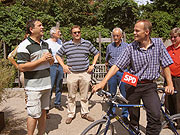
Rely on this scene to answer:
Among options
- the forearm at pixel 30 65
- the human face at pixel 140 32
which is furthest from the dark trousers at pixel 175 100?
the forearm at pixel 30 65

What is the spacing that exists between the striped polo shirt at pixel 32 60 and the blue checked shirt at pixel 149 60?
46.2 inches

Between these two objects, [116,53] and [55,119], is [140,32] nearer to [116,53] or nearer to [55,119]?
[116,53]

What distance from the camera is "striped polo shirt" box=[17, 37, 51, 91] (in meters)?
2.65

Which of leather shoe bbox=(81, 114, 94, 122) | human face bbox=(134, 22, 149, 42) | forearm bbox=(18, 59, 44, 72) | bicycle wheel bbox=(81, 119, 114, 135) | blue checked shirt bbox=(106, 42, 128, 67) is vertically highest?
human face bbox=(134, 22, 149, 42)

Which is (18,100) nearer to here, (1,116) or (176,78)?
(1,116)

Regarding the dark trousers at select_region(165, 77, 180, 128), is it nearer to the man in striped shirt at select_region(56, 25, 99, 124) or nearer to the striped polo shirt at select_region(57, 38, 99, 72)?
the man in striped shirt at select_region(56, 25, 99, 124)

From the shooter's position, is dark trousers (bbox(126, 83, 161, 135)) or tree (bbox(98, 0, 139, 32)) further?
tree (bbox(98, 0, 139, 32))

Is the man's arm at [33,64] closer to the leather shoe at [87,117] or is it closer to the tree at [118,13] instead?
the leather shoe at [87,117]

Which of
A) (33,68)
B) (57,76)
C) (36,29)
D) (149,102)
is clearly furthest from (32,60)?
(57,76)

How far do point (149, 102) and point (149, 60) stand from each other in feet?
1.98

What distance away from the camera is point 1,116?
11.8 feet

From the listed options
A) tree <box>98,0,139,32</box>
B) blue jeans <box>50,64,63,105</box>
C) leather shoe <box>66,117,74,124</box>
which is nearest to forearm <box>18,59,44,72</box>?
leather shoe <box>66,117,74,124</box>

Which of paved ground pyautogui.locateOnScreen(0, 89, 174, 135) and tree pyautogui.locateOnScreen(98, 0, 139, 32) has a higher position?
tree pyautogui.locateOnScreen(98, 0, 139, 32)

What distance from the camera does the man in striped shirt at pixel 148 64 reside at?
100 inches
